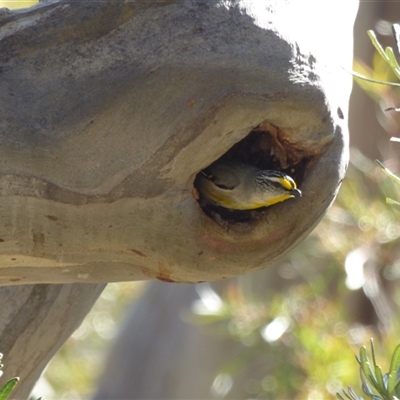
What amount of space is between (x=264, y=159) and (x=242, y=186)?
0.08m

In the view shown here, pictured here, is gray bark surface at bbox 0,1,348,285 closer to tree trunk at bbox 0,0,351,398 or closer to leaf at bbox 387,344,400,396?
tree trunk at bbox 0,0,351,398

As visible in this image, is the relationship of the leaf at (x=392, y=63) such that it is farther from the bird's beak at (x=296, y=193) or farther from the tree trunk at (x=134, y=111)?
the bird's beak at (x=296, y=193)

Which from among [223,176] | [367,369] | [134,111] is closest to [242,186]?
[223,176]

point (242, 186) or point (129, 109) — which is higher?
point (129, 109)

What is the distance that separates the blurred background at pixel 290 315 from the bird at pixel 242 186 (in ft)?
2.02

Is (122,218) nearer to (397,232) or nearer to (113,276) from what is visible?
(113,276)

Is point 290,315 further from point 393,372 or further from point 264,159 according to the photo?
point 393,372

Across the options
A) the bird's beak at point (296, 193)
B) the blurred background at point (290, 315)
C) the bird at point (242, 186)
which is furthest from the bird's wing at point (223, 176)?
the blurred background at point (290, 315)

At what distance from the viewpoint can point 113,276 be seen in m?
1.41

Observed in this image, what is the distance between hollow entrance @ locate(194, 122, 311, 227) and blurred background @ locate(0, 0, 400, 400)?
1.98 ft

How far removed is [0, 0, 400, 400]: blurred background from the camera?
264 cm

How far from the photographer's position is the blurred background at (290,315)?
2637 millimetres

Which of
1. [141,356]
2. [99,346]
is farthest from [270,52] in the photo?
[99,346]

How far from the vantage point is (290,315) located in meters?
2.85
